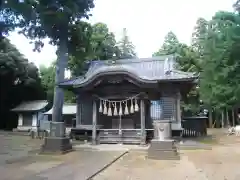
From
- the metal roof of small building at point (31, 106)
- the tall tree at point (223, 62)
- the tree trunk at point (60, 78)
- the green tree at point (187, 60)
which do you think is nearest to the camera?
the tree trunk at point (60, 78)

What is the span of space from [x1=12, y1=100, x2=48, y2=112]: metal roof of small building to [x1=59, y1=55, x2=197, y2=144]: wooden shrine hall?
13.3 metres

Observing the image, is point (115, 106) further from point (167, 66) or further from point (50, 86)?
point (50, 86)

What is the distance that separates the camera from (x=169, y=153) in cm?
952

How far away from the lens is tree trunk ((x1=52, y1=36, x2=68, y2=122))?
739 inches

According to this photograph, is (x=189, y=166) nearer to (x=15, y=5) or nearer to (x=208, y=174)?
(x=208, y=174)

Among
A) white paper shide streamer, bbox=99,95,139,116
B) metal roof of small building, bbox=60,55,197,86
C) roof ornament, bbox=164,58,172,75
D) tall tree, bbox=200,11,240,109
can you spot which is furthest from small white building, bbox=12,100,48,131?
tall tree, bbox=200,11,240,109

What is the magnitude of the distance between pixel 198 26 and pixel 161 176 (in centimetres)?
3343

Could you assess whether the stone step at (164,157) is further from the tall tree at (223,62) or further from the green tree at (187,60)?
the green tree at (187,60)

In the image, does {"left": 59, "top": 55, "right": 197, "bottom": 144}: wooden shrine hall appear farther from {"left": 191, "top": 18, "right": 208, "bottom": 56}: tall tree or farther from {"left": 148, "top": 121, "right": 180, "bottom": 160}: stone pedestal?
{"left": 191, "top": 18, "right": 208, "bottom": 56}: tall tree

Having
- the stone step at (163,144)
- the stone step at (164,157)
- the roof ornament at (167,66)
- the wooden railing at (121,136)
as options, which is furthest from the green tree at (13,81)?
the stone step at (164,157)

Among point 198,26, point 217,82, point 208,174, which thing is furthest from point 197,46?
point 208,174

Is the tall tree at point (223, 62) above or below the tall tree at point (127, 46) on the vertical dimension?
below

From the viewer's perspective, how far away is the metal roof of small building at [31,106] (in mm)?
27920

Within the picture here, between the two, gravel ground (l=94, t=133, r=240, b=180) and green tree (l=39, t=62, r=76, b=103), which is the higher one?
green tree (l=39, t=62, r=76, b=103)
